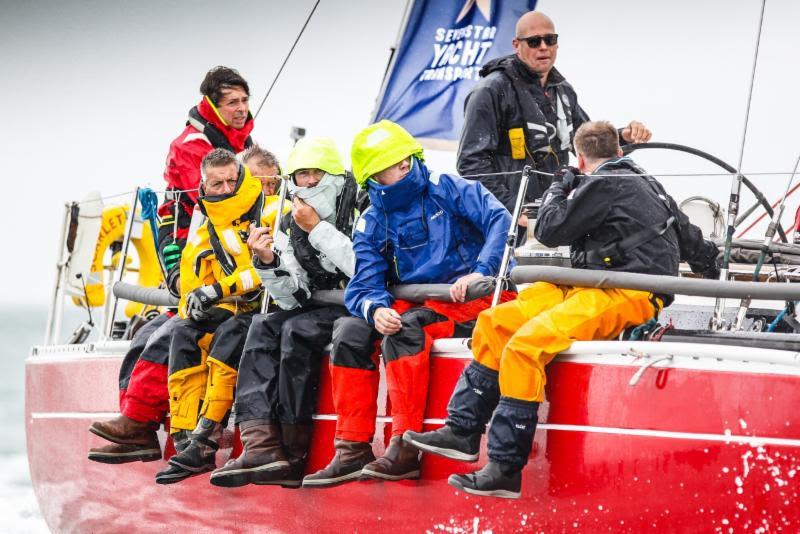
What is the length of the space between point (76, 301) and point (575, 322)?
5493mm

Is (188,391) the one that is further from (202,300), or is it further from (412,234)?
(412,234)

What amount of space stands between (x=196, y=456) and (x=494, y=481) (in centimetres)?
176

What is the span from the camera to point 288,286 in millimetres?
5461

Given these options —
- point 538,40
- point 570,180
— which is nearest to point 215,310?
point 538,40

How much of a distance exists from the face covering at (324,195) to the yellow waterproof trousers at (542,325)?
3.83ft

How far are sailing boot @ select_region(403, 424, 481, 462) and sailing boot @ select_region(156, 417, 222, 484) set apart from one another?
4.78 ft

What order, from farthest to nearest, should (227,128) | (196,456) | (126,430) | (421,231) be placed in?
(227,128) → (126,430) → (196,456) → (421,231)

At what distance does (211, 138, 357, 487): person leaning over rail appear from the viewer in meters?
5.32

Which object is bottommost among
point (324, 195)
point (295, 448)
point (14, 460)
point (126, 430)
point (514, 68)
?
point (14, 460)

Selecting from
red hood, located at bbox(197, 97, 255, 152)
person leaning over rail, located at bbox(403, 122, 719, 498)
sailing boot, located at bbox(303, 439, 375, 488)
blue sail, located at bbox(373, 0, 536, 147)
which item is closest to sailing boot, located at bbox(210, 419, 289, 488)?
sailing boot, located at bbox(303, 439, 375, 488)

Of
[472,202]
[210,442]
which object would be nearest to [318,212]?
[472,202]

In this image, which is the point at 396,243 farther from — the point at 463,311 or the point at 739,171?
the point at 739,171

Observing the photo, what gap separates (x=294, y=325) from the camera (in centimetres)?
537

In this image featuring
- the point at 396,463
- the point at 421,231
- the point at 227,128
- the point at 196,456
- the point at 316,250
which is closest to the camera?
the point at 396,463
